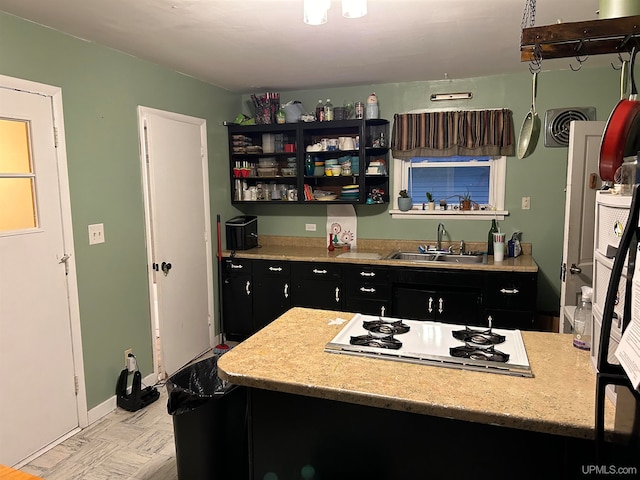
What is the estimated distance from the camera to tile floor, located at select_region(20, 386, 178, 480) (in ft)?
7.92

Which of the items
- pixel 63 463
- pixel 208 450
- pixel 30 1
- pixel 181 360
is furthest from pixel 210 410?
pixel 30 1

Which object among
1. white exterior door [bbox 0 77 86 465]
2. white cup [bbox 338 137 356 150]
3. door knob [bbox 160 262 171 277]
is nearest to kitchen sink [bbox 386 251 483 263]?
white cup [bbox 338 137 356 150]

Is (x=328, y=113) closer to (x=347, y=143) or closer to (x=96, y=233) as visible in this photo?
Result: (x=347, y=143)

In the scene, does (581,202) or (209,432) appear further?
(581,202)

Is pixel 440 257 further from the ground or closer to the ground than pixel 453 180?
closer to the ground

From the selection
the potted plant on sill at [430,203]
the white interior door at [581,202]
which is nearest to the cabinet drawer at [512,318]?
the white interior door at [581,202]

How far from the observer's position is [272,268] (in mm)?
4121

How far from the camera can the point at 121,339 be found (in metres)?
3.15

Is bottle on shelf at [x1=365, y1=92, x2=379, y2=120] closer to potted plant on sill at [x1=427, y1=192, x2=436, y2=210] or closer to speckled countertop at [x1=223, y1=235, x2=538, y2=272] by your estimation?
potted plant on sill at [x1=427, y1=192, x2=436, y2=210]

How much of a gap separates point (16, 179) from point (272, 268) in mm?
2166

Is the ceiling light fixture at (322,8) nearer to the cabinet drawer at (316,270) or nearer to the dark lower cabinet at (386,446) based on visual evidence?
the dark lower cabinet at (386,446)

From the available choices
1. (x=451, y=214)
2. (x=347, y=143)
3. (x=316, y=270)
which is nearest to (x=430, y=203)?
(x=451, y=214)

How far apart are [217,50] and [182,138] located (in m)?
0.92

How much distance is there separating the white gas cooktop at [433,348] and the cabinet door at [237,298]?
234 centimetres
